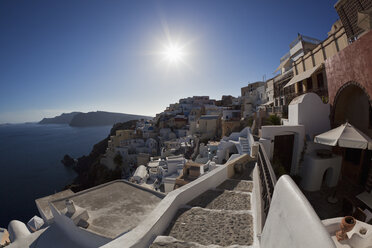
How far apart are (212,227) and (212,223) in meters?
0.12

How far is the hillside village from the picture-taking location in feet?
7.32

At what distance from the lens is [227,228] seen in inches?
116

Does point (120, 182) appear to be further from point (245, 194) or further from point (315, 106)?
point (315, 106)

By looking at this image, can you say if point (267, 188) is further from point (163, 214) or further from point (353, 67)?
point (353, 67)

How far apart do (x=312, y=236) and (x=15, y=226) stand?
16.3 meters

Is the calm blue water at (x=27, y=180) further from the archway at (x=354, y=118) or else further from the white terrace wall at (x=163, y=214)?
the archway at (x=354, y=118)

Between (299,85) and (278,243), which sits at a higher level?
(299,85)

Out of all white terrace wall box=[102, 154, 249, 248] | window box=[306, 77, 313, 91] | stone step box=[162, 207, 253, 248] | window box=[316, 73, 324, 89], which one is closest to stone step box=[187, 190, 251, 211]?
white terrace wall box=[102, 154, 249, 248]

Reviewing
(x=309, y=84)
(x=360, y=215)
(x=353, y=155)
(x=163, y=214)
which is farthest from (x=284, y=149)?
(x=309, y=84)

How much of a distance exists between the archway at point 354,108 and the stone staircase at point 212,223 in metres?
7.78

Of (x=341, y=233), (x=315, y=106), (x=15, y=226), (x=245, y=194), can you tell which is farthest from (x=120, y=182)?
(x=315, y=106)

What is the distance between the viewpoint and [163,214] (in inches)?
114

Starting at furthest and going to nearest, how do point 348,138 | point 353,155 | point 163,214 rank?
1. point 353,155
2. point 348,138
3. point 163,214

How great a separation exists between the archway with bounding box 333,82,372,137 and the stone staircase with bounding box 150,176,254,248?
7.78m
